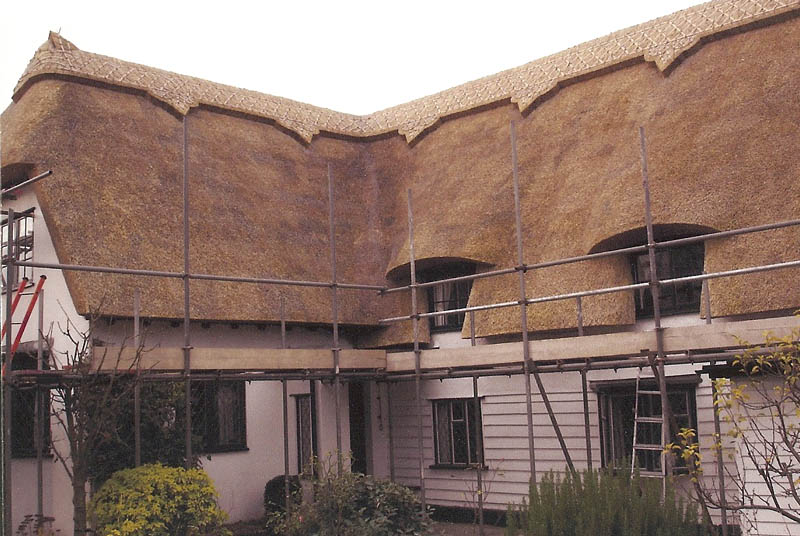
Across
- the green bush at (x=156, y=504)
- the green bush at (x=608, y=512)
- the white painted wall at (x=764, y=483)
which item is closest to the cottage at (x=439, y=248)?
the white painted wall at (x=764, y=483)

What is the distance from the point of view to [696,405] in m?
12.9

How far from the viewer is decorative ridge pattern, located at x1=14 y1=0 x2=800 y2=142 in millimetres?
15305

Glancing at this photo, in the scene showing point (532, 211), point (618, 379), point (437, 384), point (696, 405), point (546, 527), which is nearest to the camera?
point (546, 527)

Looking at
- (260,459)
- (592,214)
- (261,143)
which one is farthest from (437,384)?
(261,143)

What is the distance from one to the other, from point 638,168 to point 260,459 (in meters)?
8.00

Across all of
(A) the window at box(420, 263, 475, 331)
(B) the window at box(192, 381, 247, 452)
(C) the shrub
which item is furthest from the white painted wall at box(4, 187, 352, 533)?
(A) the window at box(420, 263, 475, 331)

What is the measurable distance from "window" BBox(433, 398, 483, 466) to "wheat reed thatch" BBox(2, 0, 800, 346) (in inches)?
67.1

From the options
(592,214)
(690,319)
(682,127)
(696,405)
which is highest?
(682,127)

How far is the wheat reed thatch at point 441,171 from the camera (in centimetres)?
1274

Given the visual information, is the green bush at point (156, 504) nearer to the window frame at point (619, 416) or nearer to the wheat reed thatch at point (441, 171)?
the wheat reed thatch at point (441, 171)

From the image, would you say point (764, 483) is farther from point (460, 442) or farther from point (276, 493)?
point (276, 493)

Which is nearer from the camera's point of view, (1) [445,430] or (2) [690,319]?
(2) [690,319]

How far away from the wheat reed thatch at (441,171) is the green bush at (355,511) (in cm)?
354

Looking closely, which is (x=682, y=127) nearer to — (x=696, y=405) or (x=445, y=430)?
(x=696, y=405)
